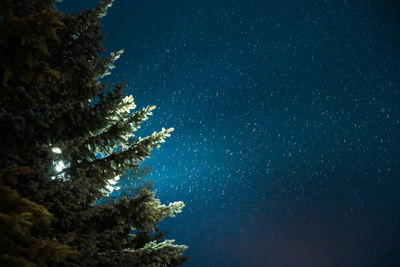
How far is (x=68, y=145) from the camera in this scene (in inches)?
151

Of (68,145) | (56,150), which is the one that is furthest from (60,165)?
(68,145)

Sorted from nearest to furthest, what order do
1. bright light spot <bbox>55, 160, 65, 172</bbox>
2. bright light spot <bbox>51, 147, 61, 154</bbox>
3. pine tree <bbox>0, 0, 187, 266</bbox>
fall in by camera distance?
pine tree <bbox>0, 0, 187, 266</bbox>
bright light spot <bbox>51, 147, 61, 154</bbox>
bright light spot <bbox>55, 160, 65, 172</bbox>

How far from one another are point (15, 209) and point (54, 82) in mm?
2877

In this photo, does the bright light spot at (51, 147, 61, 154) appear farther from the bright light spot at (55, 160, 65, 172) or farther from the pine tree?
the bright light spot at (55, 160, 65, 172)

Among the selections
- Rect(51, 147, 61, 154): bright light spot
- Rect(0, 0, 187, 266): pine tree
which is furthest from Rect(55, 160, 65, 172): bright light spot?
Rect(51, 147, 61, 154): bright light spot

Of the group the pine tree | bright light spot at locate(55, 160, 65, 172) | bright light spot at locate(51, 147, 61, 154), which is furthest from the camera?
bright light spot at locate(55, 160, 65, 172)

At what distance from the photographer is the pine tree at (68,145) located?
8.24 feet

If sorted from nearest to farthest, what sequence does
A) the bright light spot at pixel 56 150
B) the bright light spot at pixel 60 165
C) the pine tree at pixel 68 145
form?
1. the pine tree at pixel 68 145
2. the bright light spot at pixel 56 150
3. the bright light spot at pixel 60 165

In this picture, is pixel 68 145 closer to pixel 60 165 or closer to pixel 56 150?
pixel 56 150

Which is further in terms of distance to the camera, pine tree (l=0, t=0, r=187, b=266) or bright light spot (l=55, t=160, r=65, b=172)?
bright light spot (l=55, t=160, r=65, b=172)

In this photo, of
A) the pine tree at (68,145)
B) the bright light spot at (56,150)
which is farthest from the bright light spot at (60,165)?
the bright light spot at (56,150)

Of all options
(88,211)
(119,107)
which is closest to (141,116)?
(119,107)

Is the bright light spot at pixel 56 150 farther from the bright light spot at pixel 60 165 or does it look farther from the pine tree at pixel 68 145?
the bright light spot at pixel 60 165

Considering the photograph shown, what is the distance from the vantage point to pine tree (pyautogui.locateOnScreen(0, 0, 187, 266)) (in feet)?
8.24
